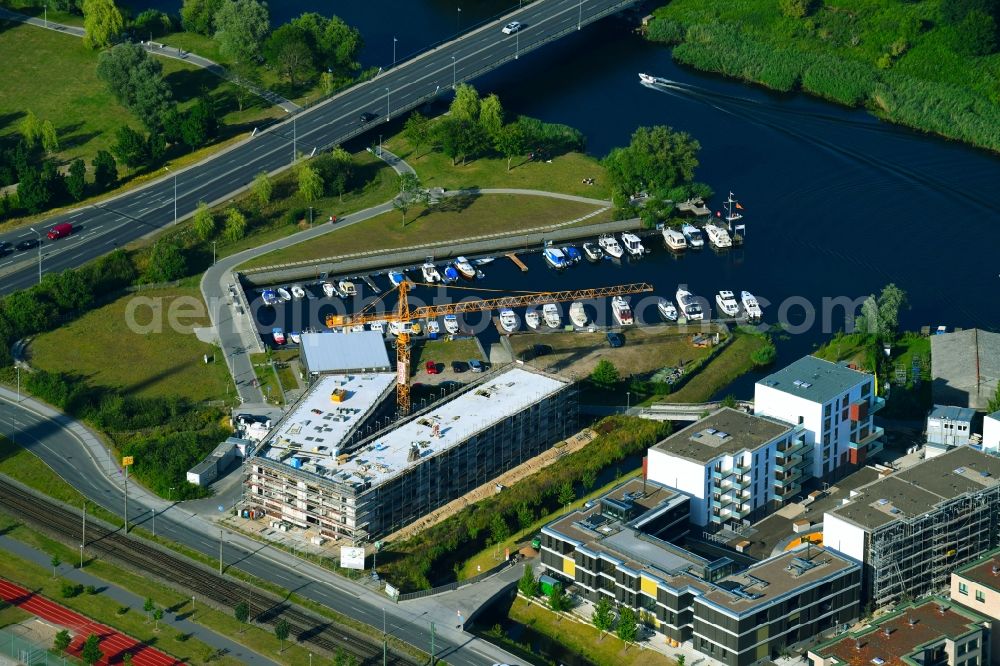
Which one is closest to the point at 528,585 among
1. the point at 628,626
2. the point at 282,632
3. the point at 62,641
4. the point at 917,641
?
the point at 628,626

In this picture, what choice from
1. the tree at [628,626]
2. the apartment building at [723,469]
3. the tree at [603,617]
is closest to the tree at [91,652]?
the tree at [603,617]

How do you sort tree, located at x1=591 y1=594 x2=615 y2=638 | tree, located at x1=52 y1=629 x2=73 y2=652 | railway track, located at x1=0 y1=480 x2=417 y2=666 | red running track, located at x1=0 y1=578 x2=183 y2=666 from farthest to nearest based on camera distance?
1. tree, located at x1=591 y1=594 x2=615 y2=638
2. railway track, located at x1=0 y1=480 x2=417 y2=666
3. tree, located at x1=52 y1=629 x2=73 y2=652
4. red running track, located at x1=0 y1=578 x2=183 y2=666

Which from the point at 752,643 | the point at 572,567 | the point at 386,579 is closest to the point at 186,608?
the point at 386,579

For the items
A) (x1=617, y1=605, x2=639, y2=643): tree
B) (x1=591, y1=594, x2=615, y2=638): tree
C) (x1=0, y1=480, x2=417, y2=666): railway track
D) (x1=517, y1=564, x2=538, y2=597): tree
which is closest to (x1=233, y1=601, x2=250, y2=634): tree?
(x1=0, y1=480, x2=417, y2=666): railway track

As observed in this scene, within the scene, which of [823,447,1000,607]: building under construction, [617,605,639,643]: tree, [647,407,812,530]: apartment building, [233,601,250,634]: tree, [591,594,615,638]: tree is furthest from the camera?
[647,407,812,530]: apartment building

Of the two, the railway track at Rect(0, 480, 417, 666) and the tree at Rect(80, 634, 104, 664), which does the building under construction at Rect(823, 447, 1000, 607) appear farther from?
the tree at Rect(80, 634, 104, 664)

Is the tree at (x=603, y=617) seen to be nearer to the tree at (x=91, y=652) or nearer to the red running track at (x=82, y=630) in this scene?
the red running track at (x=82, y=630)
